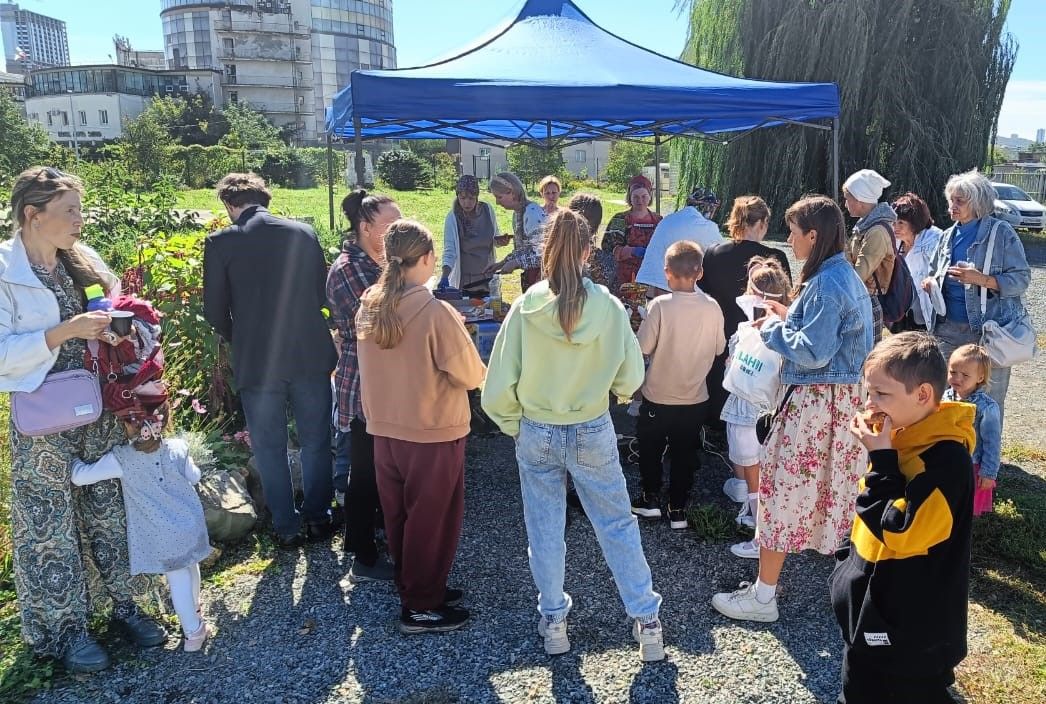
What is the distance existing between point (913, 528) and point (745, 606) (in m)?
1.34

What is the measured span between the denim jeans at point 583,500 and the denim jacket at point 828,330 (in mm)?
731

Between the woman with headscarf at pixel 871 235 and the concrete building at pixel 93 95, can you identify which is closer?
the woman with headscarf at pixel 871 235

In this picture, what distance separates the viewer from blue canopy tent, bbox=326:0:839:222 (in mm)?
4645

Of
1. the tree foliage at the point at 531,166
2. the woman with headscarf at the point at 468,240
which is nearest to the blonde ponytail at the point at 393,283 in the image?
the woman with headscarf at the point at 468,240

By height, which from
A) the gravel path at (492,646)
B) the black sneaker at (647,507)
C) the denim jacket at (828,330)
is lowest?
the gravel path at (492,646)

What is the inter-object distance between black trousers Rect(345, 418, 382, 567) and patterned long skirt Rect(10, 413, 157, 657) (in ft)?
3.05

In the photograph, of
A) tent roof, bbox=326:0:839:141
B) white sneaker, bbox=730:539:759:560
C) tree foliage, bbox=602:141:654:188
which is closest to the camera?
white sneaker, bbox=730:539:759:560

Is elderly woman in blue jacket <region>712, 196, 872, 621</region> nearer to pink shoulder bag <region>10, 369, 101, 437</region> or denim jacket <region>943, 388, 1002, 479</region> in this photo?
denim jacket <region>943, 388, 1002, 479</region>

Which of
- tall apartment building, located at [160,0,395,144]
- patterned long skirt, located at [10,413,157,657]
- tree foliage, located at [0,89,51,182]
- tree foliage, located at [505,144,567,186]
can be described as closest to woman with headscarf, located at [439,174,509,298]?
patterned long skirt, located at [10,413,157,657]

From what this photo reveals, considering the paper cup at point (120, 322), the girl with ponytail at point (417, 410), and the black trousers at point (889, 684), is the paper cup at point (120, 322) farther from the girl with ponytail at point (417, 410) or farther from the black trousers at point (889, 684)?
the black trousers at point (889, 684)

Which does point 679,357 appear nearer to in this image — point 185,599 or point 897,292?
point 897,292

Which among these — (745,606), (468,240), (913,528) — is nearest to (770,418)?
(745,606)

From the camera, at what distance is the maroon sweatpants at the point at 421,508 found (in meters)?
2.85

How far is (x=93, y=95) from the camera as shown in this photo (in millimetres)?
65000
